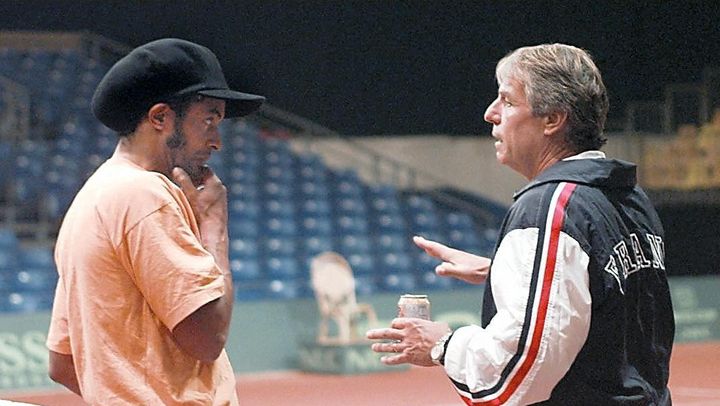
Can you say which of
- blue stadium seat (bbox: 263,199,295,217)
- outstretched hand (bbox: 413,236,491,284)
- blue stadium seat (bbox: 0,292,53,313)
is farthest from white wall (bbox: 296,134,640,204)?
outstretched hand (bbox: 413,236,491,284)

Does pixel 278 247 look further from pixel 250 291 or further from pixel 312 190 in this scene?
pixel 312 190

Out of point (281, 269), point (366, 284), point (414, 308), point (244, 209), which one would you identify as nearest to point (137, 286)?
point (414, 308)

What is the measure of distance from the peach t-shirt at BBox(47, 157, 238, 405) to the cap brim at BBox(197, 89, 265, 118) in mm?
239

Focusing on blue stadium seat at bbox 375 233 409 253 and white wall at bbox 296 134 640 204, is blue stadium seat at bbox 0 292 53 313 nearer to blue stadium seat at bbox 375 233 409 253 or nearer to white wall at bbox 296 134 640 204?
blue stadium seat at bbox 375 233 409 253

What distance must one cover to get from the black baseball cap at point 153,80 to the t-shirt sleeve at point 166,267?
289 mm

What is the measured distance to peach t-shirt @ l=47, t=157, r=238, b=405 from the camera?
277 centimetres

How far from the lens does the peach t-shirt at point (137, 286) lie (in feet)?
9.07

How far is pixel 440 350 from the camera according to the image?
2.87 metres

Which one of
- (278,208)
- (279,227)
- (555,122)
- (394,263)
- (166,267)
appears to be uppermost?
(555,122)

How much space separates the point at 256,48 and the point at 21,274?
6384mm

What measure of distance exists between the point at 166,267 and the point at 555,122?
0.92m

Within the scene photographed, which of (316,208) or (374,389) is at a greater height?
(316,208)

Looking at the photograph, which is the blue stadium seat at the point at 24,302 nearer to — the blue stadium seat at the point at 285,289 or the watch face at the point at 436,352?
the blue stadium seat at the point at 285,289

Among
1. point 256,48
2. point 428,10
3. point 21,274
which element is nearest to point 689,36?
point 428,10
